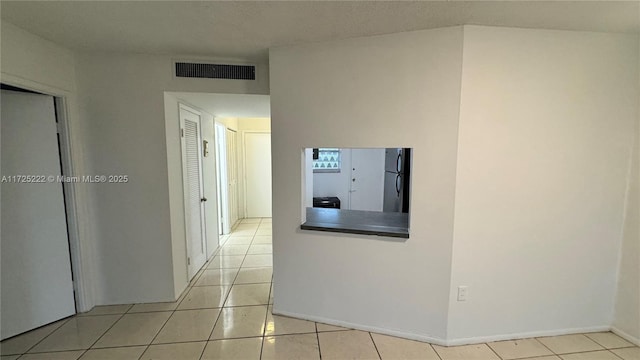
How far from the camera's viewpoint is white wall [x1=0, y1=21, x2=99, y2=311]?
1.83 metres

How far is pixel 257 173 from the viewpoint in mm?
5871

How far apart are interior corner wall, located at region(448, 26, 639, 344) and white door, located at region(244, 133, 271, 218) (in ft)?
14.8

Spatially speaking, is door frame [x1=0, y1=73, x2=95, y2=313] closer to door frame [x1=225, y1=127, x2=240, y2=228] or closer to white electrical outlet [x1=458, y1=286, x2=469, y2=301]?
door frame [x1=225, y1=127, x2=240, y2=228]

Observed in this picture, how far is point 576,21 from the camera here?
5.63ft

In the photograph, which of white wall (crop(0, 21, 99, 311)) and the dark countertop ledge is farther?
the dark countertop ledge

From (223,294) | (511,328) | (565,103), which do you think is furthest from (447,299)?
(223,294)

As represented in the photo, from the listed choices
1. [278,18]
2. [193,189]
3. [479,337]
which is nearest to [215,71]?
[278,18]

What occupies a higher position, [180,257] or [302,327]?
[180,257]

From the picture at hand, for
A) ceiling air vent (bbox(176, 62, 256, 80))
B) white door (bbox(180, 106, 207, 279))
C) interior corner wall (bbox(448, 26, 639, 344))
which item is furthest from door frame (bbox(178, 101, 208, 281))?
interior corner wall (bbox(448, 26, 639, 344))

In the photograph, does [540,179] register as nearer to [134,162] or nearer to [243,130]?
[134,162]

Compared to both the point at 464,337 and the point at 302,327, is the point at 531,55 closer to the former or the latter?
the point at 464,337

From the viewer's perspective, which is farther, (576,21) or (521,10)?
(576,21)

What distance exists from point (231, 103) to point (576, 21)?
2.92m

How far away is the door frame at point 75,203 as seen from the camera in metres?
2.25
